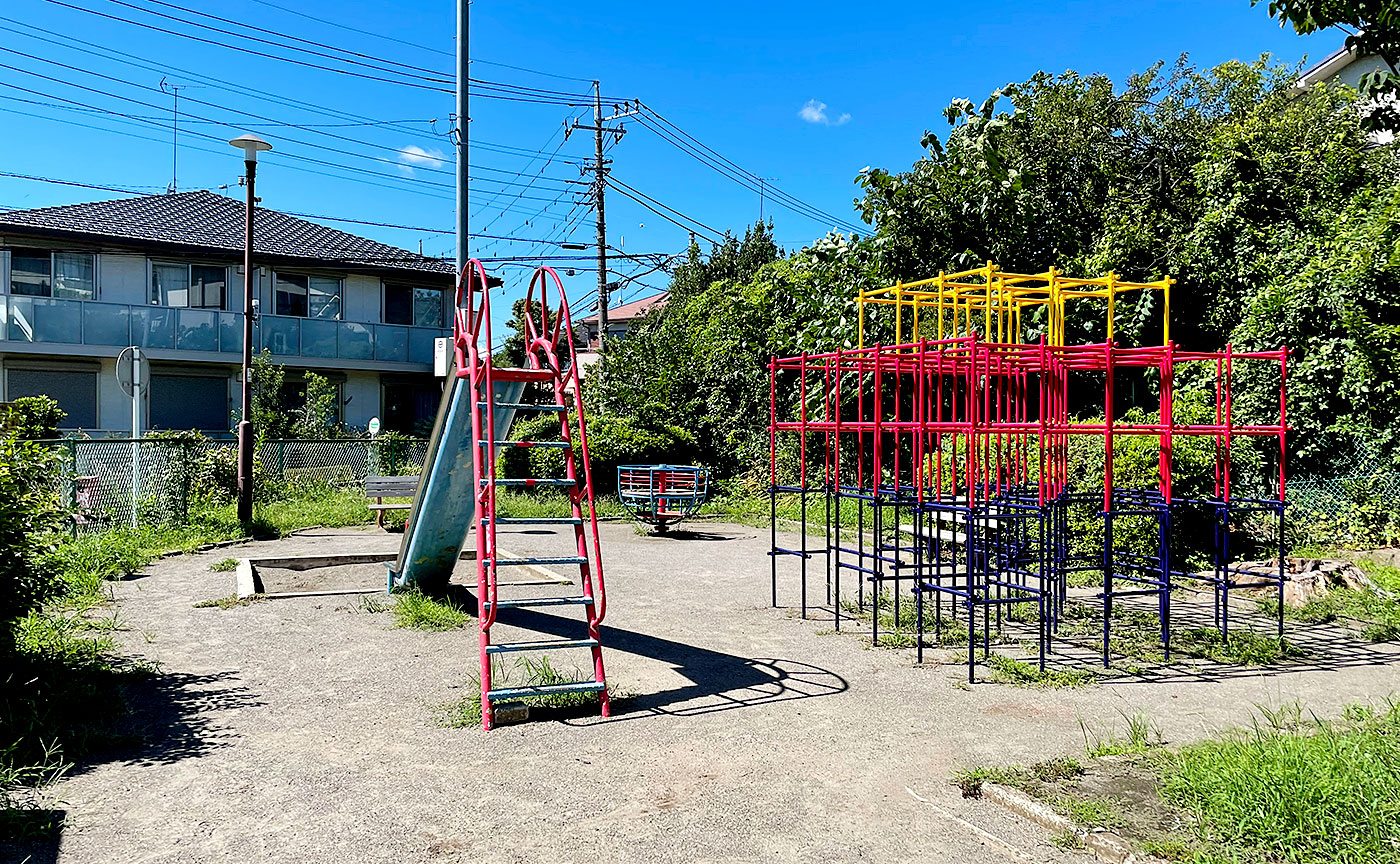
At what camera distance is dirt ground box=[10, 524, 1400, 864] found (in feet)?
13.7

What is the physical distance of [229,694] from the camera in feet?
21.0

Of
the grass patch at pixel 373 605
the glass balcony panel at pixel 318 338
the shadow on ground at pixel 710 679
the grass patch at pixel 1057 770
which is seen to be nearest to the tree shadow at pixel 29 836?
the shadow on ground at pixel 710 679

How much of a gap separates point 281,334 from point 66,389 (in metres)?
4.91

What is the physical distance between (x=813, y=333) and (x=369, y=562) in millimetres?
8857

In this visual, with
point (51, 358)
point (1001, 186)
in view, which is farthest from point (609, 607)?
point (51, 358)

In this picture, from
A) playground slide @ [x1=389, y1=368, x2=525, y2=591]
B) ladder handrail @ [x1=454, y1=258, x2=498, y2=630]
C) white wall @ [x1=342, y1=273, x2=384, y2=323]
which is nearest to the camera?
ladder handrail @ [x1=454, y1=258, x2=498, y2=630]

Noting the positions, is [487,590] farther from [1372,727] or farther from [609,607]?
[1372,727]

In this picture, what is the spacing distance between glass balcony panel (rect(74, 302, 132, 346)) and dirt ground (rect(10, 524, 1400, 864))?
57.3 ft

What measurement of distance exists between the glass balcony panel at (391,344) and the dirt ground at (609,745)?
18691 millimetres

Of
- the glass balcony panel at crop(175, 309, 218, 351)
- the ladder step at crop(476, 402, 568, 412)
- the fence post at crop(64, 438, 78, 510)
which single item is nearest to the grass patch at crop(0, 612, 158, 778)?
the ladder step at crop(476, 402, 568, 412)

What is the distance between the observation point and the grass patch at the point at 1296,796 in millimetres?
3709

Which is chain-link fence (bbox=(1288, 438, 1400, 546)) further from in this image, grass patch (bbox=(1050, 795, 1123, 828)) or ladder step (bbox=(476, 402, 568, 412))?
ladder step (bbox=(476, 402, 568, 412))

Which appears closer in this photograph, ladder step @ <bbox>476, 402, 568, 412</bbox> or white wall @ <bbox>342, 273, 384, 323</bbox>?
ladder step @ <bbox>476, 402, 568, 412</bbox>

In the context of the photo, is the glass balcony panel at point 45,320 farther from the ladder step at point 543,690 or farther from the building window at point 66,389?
the ladder step at point 543,690
